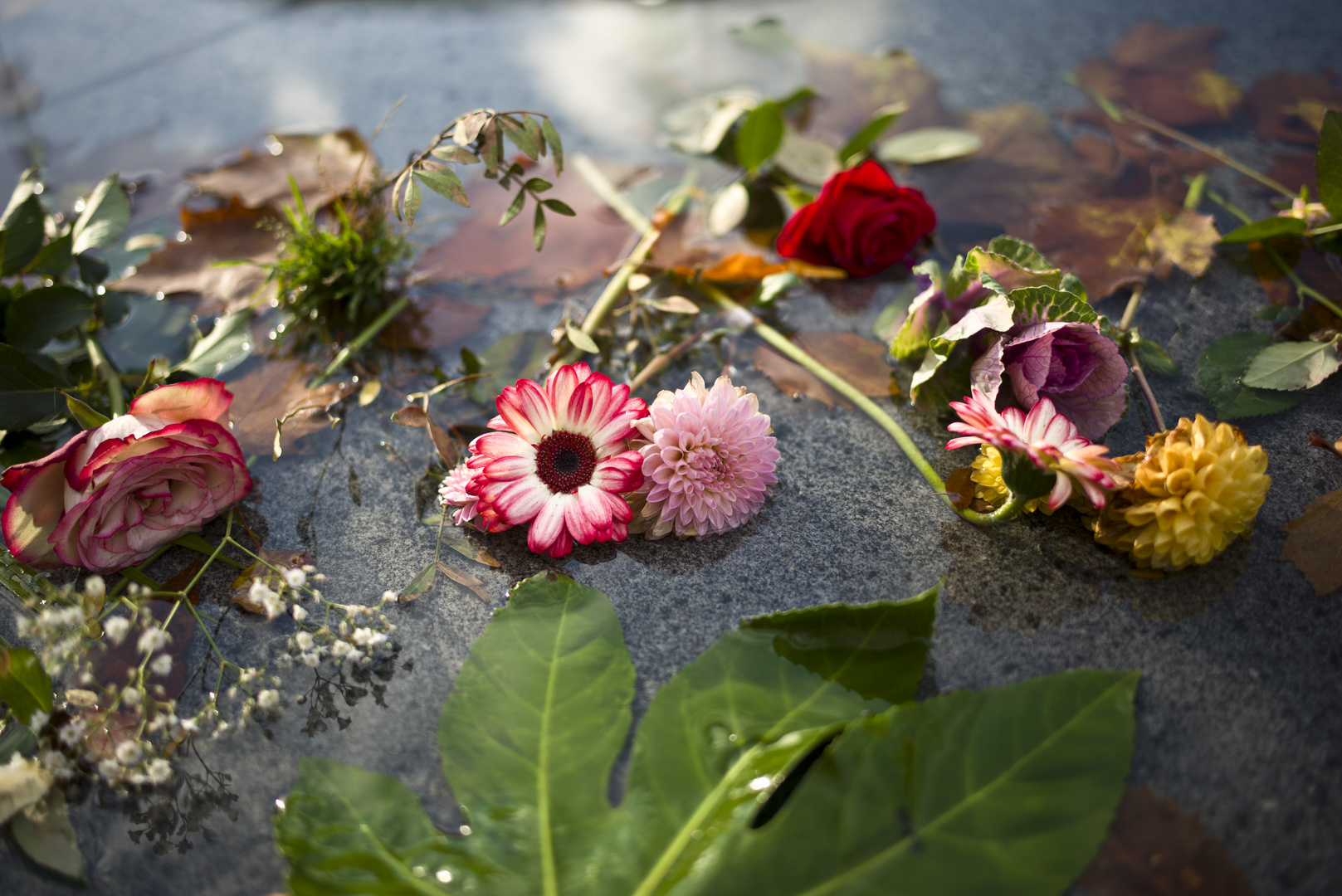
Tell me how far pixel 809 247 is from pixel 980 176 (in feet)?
1.16

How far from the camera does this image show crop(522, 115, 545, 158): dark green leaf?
0.87 m

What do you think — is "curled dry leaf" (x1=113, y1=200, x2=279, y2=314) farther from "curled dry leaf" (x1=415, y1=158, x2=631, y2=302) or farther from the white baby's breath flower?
the white baby's breath flower

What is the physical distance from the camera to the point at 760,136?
1.19 metres

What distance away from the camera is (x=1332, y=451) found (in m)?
0.86

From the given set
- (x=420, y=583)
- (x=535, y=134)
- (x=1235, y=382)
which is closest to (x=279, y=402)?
(x=420, y=583)

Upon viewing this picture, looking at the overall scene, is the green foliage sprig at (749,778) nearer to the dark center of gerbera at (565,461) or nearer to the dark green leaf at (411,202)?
the dark center of gerbera at (565,461)

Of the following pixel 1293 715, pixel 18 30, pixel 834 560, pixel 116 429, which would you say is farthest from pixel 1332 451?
pixel 18 30

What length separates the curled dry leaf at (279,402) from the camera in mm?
973

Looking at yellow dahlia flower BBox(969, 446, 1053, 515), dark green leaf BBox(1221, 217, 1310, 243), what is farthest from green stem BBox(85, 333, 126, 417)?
dark green leaf BBox(1221, 217, 1310, 243)

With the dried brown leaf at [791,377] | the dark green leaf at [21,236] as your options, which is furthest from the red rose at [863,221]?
the dark green leaf at [21,236]

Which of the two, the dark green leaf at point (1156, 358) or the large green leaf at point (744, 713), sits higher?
the large green leaf at point (744, 713)

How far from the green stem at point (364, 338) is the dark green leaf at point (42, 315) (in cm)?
29

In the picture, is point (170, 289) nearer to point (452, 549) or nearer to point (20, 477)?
point (20, 477)

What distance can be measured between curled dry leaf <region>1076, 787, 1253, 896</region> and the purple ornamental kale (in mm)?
364
